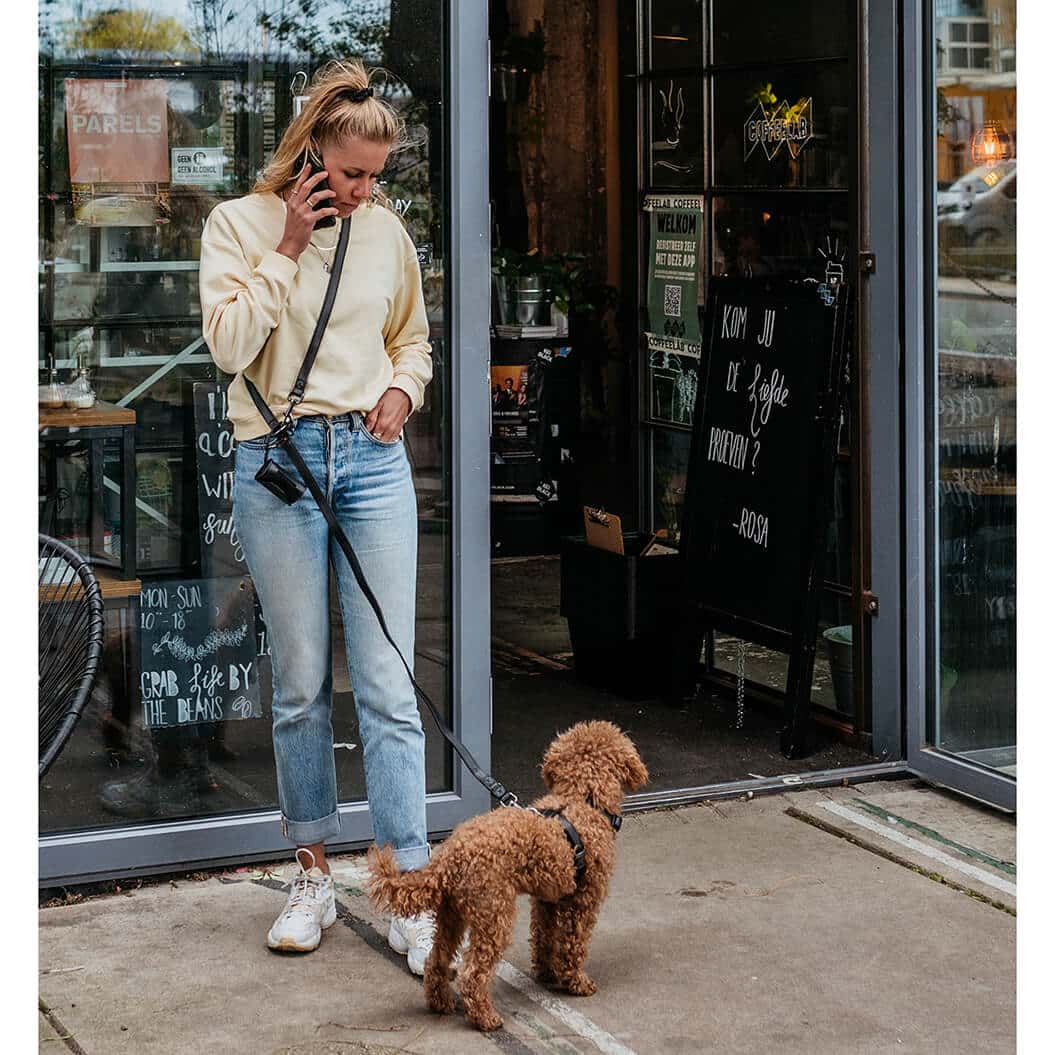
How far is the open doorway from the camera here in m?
5.54

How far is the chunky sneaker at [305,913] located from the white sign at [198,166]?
176 cm

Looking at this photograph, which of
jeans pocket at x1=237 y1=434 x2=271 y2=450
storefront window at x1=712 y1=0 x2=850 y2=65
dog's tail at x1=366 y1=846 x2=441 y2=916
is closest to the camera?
dog's tail at x1=366 y1=846 x2=441 y2=916

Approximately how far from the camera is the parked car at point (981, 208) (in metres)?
4.84

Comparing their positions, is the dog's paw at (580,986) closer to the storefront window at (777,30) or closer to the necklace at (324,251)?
the necklace at (324,251)

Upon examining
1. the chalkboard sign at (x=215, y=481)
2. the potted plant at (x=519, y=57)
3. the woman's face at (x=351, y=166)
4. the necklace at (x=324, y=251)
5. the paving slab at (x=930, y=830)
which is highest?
the potted plant at (x=519, y=57)

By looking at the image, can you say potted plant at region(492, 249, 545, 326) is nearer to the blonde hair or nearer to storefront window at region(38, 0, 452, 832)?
storefront window at region(38, 0, 452, 832)

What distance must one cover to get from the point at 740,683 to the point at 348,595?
8.09 ft

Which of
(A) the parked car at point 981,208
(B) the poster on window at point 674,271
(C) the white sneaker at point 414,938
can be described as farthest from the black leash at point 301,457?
(B) the poster on window at point 674,271

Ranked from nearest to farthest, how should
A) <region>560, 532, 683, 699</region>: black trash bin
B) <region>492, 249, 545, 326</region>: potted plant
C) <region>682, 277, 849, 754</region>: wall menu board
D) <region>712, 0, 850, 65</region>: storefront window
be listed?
1. <region>682, 277, 849, 754</region>: wall menu board
2. <region>712, 0, 850, 65</region>: storefront window
3. <region>560, 532, 683, 699</region>: black trash bin
4. <region>492, 249, 545, 326</region>: potted plant

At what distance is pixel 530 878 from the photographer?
331 cm

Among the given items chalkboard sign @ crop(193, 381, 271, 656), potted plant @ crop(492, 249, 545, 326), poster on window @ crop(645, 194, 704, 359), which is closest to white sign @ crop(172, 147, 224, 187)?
chalkboard sign @ crop(193, 381, 271, 656)

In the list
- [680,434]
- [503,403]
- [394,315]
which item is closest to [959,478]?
[680,434]

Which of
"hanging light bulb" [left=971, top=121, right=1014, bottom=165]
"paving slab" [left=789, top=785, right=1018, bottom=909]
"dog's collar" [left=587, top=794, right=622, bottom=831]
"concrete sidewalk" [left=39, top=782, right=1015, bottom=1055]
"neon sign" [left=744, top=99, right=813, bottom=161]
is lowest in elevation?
"concrete sidewalk" [left=39, top=782, right=1015, bottom=1055]

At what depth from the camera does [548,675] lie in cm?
656
